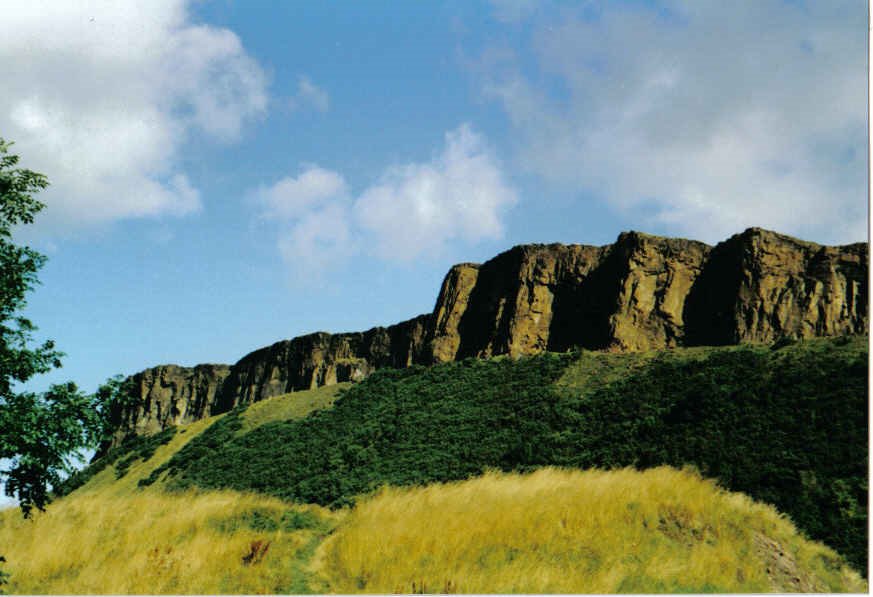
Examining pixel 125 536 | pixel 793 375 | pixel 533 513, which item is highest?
pixel 793 375

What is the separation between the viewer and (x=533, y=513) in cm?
1160

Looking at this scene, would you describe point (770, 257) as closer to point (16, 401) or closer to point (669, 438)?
point (669, 438)

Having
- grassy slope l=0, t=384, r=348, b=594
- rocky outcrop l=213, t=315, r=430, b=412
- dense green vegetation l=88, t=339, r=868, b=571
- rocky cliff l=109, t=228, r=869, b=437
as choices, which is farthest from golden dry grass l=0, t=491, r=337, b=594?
rocky outcrop l=213, t=315, r=430, b=412

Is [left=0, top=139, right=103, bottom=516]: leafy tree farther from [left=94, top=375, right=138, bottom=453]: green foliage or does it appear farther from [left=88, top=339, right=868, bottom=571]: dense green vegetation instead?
[left=88, top=339, right=868, bottom=571]: dense green vegetation

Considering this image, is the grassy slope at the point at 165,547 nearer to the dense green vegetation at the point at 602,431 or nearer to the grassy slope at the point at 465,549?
the grassy slope at the point at 465,549

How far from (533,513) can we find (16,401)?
833 centimetres

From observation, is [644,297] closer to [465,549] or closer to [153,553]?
[465,549]

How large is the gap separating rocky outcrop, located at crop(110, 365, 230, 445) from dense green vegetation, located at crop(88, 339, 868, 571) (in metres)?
66.4

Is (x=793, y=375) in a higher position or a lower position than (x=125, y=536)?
higher

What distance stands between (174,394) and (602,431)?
98.0 meters

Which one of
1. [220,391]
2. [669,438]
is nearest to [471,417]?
[669,438]

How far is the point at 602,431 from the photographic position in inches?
1192

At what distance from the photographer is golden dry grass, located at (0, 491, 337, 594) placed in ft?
32.2

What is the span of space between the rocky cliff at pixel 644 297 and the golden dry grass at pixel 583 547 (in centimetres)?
3631
